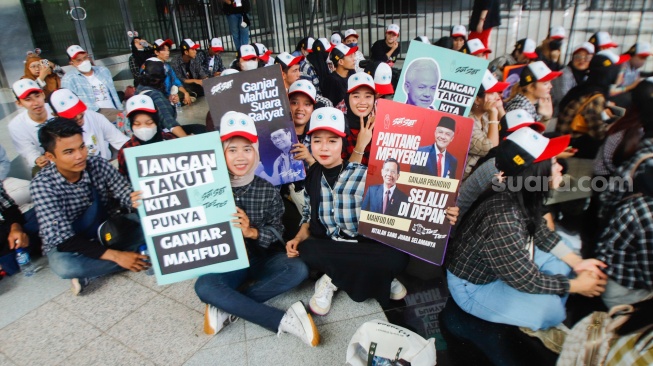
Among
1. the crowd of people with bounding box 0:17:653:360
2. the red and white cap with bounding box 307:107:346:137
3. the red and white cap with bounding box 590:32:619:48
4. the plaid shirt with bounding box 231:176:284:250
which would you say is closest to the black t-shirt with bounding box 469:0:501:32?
the red and white cap with bounding box 590:32:619:48

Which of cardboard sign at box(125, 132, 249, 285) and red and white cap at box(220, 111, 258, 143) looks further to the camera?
red and white cap at box(220, 111, 258, 143)

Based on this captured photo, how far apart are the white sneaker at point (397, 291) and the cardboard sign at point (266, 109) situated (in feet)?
4.17

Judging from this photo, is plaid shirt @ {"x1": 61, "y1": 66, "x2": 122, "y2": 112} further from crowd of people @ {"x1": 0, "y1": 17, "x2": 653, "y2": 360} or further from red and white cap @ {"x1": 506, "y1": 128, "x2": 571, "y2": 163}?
red and white cap @ {"x1": 506, "y1": 128, "x2": 571, "y2": 163}

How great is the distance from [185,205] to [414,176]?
1.44 metres

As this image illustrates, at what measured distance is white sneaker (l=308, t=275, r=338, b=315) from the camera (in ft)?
9.88

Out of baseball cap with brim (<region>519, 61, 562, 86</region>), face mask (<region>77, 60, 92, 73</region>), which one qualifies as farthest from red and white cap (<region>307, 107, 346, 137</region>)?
face mask (<region>77, 60, 92, 73</region>)

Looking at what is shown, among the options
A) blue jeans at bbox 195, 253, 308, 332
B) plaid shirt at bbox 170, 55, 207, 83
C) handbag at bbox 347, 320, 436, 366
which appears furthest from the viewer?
plaid shirt at bbox 170, 55, 207, 83

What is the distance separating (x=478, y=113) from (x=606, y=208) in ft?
4.78

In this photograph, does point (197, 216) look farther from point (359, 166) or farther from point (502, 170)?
point (502, 170)

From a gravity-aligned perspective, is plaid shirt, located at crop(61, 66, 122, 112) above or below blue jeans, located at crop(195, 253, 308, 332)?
above

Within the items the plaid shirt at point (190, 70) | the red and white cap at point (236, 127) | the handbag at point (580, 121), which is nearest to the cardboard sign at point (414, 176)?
the red and white cap at point (236, 127)

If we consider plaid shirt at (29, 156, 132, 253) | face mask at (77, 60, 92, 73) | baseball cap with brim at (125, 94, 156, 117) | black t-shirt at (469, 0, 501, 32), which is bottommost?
plaid shirt at (29, 156, 132, 253)

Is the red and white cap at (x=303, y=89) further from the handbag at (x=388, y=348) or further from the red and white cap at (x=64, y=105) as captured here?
the handbag at (x=388, y=348)

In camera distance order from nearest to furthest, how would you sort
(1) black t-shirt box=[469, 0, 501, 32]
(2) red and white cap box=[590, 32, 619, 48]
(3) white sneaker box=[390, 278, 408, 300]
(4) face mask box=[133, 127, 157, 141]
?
(3) white sneaker box=[390, 278, 408, 300] < (4) face mask box=[133, 127, 157, 141] < (2) red and white cap box=[590, 32, 619, 48] < (1) black t-shirt box=[469, 0, 501, 32]
